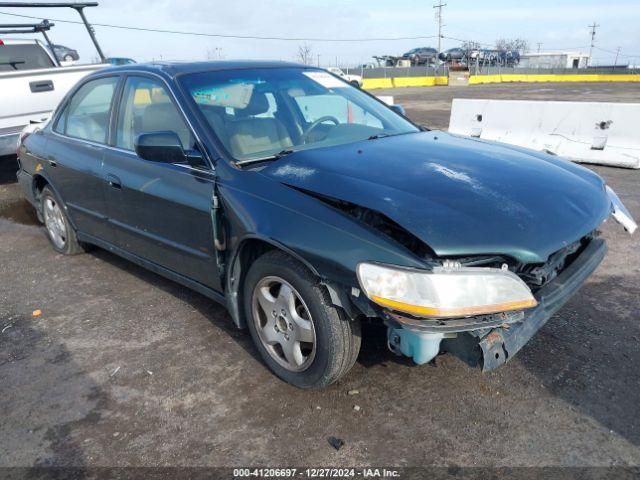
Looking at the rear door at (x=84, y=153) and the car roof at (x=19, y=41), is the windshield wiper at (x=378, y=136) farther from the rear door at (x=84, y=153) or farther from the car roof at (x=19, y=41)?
the car roof at (x=19, y=41)

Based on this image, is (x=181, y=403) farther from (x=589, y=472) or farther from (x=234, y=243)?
(x=589, y=472)

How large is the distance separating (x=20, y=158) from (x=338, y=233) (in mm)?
4348

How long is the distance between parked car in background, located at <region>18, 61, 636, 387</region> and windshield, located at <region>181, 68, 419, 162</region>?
0.5 inches

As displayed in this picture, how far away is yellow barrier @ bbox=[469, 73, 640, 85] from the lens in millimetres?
42344

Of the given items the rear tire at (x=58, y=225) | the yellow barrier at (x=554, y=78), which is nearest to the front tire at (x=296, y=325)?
→ the rear tire at (x=58, y=225)

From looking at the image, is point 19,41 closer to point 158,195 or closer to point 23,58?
point 23,58

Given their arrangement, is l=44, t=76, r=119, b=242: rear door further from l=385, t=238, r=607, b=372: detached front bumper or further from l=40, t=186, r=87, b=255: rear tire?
l=385, t=238, r=607, b=372: detached front bumper

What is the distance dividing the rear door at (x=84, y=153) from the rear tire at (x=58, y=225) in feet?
0.71

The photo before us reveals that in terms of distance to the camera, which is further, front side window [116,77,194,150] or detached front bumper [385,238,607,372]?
front side window [116,77,194,150]

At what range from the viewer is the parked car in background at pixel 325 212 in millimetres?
2145

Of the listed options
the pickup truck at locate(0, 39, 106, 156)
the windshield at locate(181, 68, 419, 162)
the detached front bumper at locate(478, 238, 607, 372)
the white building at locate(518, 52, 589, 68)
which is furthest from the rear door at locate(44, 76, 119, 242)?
the white building at locate(518, 52, 589, 68)

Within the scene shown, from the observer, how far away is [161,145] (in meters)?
2.91

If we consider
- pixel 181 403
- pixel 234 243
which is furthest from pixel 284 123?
pixel 181 403

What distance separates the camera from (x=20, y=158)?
17.2ft
